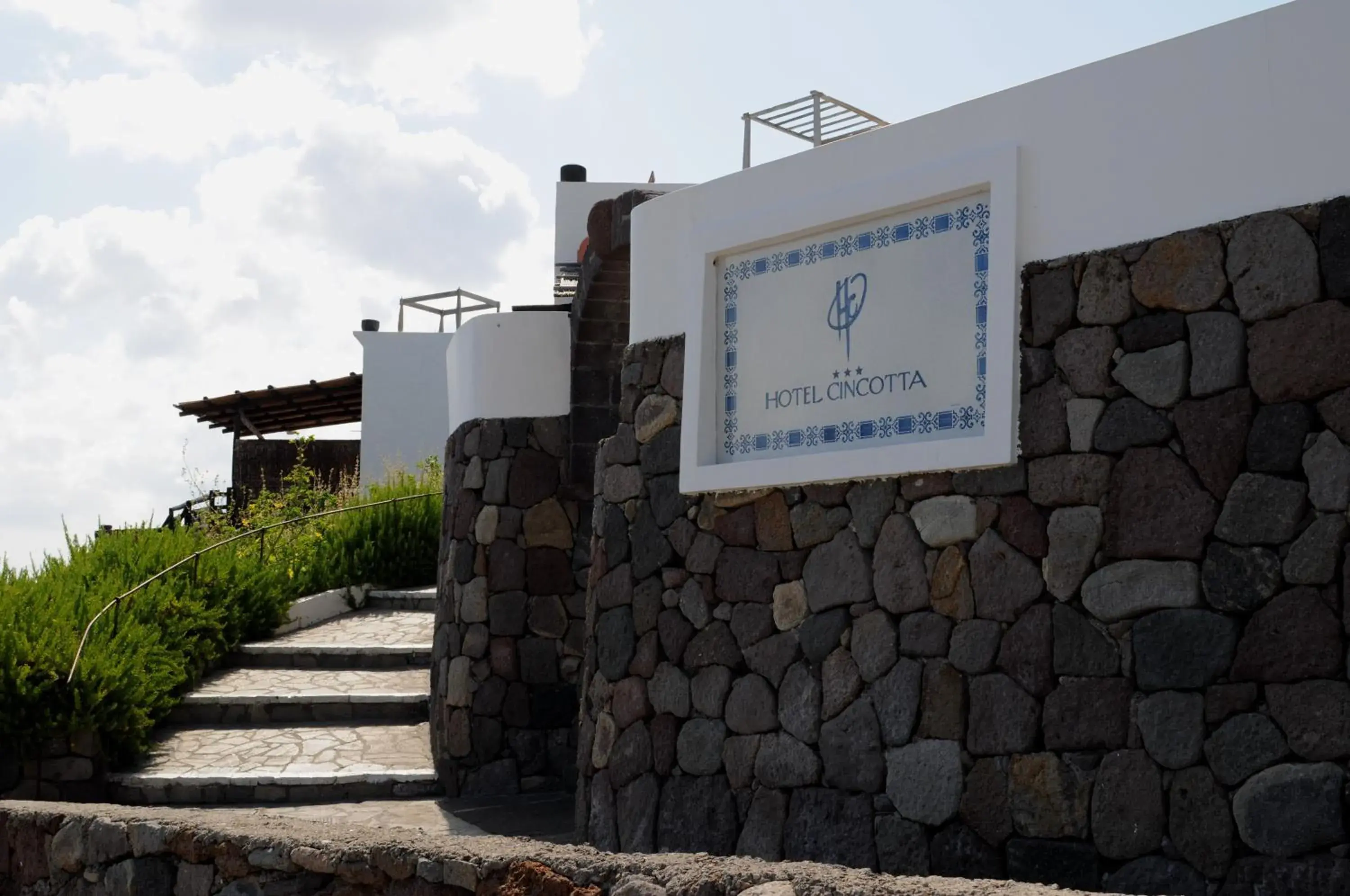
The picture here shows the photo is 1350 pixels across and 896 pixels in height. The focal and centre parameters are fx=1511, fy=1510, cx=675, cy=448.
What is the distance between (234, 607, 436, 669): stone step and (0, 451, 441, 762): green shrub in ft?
0.76

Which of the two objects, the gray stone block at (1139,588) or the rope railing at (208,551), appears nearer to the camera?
the gray stone block at (1139,588)

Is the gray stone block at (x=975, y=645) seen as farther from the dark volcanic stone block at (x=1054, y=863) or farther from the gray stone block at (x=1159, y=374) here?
the gray stone block at (x=1159, y=374)

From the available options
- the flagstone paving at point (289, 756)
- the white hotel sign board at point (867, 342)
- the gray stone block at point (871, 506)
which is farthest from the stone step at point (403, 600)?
the gray stone block at point (871, 506)

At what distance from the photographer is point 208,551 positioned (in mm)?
12766

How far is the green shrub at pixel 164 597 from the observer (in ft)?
32.8

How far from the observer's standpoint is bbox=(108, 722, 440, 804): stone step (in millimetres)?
9773

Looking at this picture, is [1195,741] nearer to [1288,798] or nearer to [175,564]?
[1288,798]

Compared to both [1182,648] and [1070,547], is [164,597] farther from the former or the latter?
[1182,648]

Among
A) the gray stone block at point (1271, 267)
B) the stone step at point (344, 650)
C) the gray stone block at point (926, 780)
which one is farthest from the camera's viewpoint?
the stone step at point (344, 650)

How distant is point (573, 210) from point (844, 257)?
13162mm

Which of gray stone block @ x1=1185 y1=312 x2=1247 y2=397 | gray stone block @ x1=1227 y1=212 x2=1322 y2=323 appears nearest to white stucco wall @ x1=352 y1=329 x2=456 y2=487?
gray stone block @ x1=1185 y1=312 x2=1247 y2=397

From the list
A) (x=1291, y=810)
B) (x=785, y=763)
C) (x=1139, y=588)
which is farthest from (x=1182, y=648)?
(x=785, y=763)

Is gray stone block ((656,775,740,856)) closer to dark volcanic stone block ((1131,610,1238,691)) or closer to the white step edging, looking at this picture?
dark volcanic stone block ((1131,610,1238,691))

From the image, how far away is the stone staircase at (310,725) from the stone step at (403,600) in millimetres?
45
